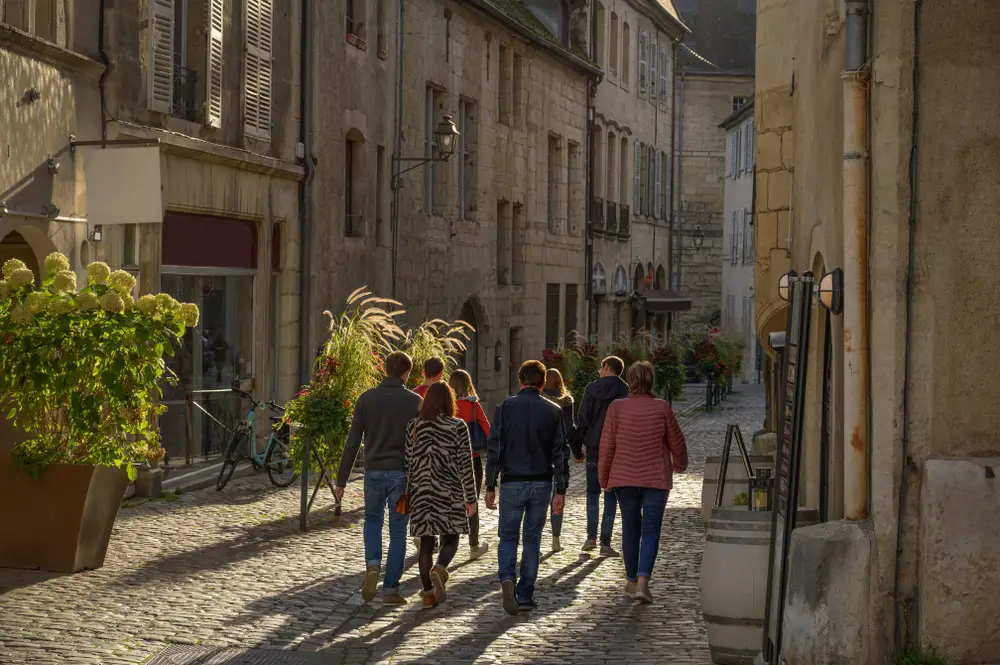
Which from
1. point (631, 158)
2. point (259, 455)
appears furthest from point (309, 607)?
point (631, 158)

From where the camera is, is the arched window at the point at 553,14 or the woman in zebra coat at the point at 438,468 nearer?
the woman in zebra coat at the point at 438,468

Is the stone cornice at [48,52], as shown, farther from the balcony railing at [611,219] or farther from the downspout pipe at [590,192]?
the balcony railing at [611,219]

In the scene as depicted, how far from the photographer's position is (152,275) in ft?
54.7

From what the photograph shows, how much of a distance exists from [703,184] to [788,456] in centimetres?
5044

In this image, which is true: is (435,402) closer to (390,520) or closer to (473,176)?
(390,520)

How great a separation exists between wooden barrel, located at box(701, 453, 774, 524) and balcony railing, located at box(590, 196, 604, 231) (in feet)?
80.3

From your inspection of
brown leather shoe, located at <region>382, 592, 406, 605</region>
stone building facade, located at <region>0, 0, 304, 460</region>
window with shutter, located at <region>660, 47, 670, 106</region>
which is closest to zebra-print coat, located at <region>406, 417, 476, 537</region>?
brown leather shoe, located at <region>382, 592, 406, 605</region>

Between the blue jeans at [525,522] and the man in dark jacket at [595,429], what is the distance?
2475 millimetres

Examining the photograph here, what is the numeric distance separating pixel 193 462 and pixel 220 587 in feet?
23.0

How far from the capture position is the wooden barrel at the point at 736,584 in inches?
333

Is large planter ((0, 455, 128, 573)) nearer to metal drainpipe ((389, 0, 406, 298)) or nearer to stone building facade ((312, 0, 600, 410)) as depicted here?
stone building facade ((312, 0, 600, 410))

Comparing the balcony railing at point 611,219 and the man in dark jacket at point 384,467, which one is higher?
the balcony railing at point 611,219

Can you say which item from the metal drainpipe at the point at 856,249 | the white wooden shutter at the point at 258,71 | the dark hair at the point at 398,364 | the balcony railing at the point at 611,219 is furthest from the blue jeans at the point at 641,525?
the balcony railing at the point at 611,219

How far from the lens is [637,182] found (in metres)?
44.8
